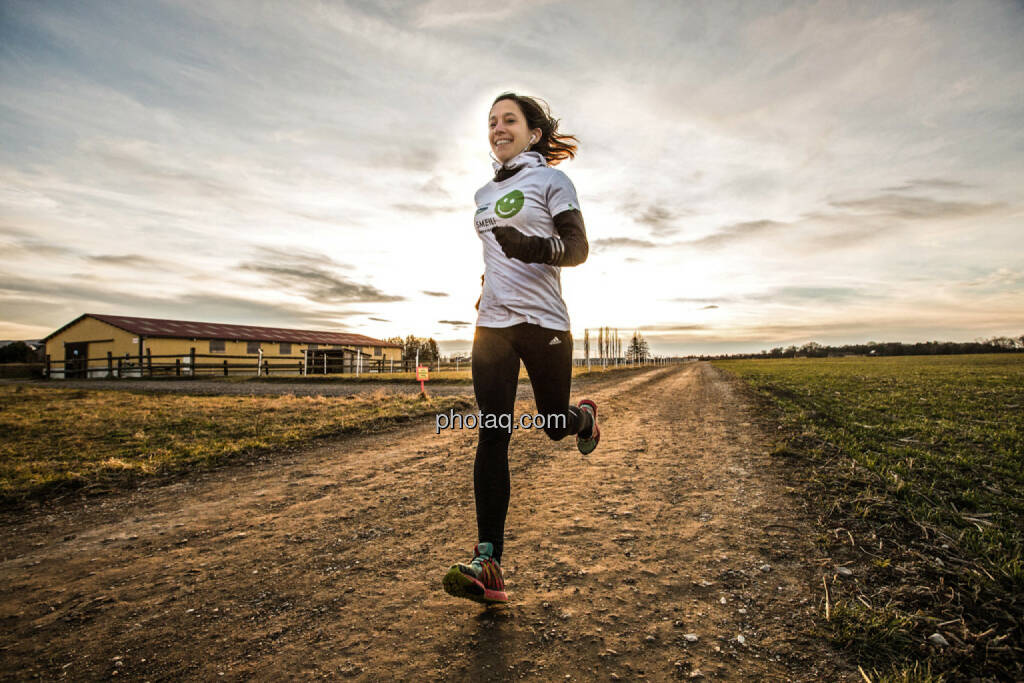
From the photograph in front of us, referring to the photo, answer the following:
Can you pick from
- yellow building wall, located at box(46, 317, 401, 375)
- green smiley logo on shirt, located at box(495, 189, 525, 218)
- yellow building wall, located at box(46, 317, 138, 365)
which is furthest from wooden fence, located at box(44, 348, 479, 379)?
green smiley logo on shirt, located at box(495, 189, 525, 218)

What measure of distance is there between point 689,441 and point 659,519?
9.24 ft

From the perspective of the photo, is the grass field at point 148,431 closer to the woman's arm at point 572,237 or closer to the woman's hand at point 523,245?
the woman's hand at point 523,245

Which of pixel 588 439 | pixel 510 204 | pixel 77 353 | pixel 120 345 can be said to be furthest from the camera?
pixel 77 353

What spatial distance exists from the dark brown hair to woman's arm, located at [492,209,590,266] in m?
0.65

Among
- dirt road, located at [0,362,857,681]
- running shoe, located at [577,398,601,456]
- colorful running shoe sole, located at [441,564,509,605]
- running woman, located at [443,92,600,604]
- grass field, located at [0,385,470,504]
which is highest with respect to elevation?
running woman, located at [443,92,600,604]

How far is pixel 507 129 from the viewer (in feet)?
7.65

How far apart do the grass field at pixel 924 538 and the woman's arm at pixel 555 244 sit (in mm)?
1870

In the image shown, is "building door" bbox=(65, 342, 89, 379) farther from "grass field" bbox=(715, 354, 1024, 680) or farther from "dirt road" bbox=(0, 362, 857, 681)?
"grass field" bbox=(715, 354, 1024, 680)

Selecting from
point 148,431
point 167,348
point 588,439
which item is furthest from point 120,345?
point 588,439

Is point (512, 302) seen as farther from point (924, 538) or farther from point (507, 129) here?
point (924, 538)

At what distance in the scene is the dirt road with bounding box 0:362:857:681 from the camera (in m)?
1.66

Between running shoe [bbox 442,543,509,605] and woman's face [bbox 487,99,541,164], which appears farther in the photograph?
woman's face [bbox 487,99,541,164]

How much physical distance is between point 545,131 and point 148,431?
23.8 ft

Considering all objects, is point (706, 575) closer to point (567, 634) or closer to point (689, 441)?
point (567, 634)
